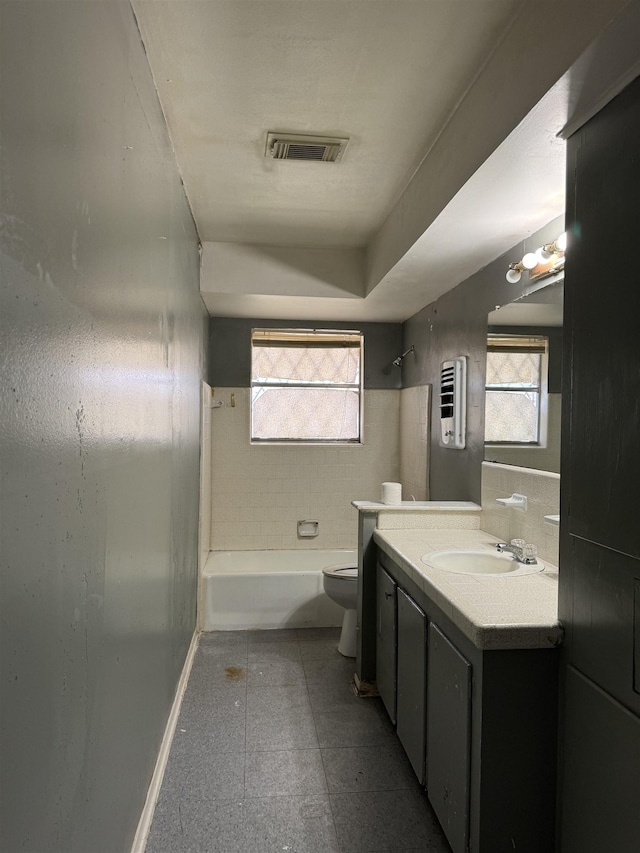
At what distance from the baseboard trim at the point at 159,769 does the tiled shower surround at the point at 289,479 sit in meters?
1.50

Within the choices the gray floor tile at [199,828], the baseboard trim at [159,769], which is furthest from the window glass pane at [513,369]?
the baseboard trim at [159,769]

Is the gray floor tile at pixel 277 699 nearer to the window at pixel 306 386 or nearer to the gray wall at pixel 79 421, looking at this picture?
the gray wall at pixel 79 421

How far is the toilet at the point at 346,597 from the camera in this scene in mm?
3701

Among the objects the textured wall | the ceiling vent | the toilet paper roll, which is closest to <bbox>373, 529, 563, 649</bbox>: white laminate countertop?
the toilet paper roll

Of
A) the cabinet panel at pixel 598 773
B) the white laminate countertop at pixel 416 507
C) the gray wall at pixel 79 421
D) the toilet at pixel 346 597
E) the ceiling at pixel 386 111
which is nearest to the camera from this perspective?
the gray wall at pixel 79 421

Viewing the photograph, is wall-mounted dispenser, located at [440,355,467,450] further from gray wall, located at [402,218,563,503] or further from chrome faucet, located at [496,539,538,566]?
chrome faucet, located at [496,539,538,566]

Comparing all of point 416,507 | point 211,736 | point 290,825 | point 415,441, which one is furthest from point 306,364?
point 290,825

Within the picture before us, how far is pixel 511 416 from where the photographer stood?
2.90 meters

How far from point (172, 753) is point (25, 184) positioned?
2506 millimetres

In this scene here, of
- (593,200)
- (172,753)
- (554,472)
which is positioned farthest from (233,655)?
(593,200)

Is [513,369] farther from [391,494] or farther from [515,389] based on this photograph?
[391,494]

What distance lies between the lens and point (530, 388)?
268 cm

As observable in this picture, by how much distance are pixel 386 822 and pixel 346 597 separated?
158 centimetres

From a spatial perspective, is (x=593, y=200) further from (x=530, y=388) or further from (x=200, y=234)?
(x=200, y=234)
